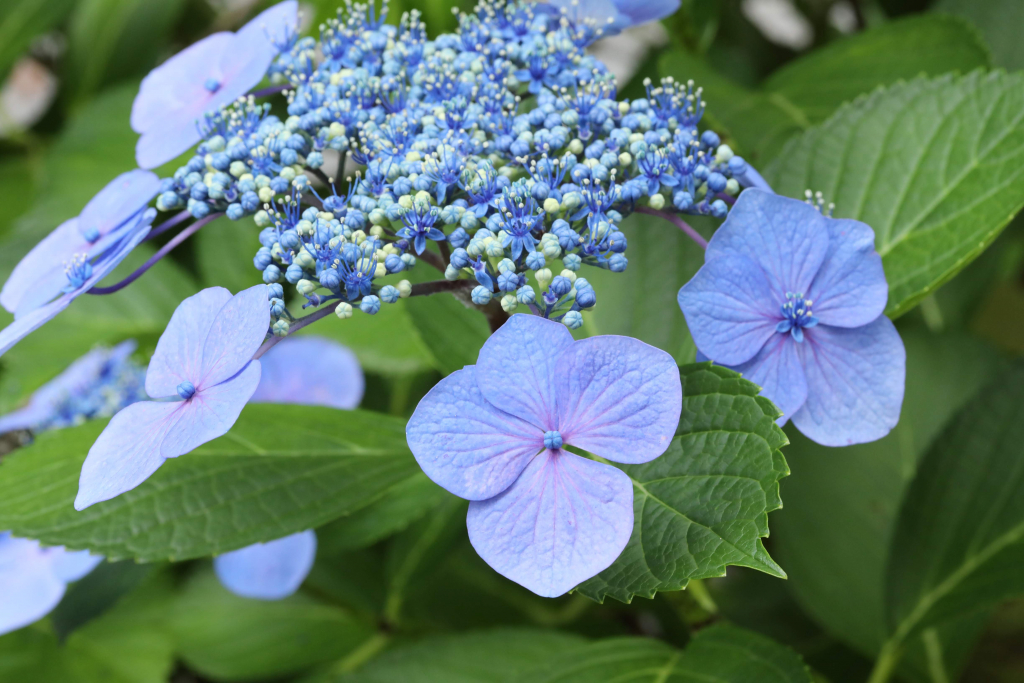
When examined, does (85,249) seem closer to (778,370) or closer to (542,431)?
(542,431)

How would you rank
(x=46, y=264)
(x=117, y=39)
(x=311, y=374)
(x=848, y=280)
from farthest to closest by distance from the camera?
(x=117, y=39)
(x=311, y=374)
(x=46, y=264)
(x=848, y=280)

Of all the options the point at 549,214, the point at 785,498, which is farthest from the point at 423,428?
the point at 785,498

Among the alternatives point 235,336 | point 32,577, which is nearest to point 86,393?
point 32,577

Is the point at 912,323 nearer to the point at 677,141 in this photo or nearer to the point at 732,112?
the point at 732,112

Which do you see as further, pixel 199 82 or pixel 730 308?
pixel 199 82

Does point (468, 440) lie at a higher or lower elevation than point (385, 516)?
higher

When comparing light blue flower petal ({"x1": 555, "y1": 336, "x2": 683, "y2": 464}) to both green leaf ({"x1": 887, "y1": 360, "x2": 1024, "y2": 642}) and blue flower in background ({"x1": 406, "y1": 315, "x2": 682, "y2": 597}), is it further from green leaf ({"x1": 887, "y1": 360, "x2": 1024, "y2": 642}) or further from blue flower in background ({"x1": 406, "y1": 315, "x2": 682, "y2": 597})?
green leaf ({"x1": 887, "y1": 360, "x2": 1024, "y2": 642})
